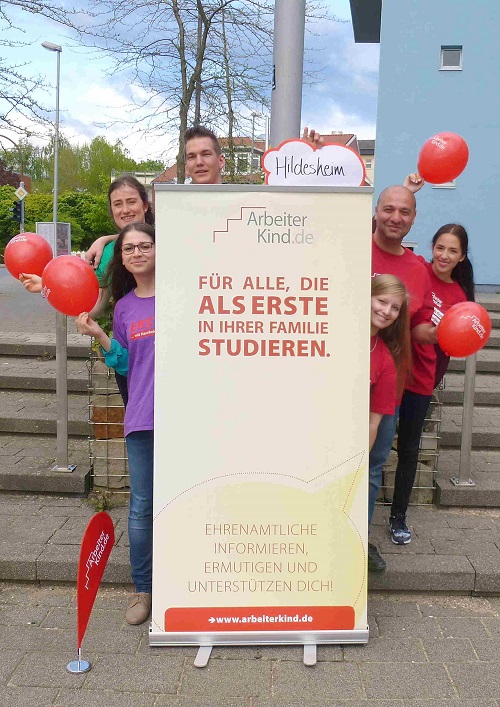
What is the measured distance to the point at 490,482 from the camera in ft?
14.2

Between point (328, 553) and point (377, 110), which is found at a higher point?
point (377, 110)

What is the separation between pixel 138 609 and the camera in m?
3.08

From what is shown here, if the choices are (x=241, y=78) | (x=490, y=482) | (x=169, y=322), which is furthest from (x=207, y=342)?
(x=241, y=78)

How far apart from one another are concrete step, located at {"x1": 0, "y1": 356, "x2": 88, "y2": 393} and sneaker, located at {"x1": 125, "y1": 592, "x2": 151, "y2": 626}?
101 inches

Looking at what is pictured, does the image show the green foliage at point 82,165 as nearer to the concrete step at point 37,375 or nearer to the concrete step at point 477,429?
the concrete step at point 37,375

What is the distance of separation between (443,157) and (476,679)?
2275mm

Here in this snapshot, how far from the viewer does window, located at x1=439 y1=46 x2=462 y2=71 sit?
41.3ft

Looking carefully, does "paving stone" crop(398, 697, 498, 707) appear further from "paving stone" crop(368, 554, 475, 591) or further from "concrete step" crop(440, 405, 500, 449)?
"concrete step" crop(440, 405, 500, 449)

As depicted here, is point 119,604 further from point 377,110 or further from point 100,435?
point 377,110

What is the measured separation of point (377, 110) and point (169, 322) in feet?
37.2

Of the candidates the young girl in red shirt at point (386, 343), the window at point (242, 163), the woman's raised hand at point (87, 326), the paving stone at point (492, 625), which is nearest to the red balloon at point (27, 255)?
the woman's raised hand at point (87, 326)

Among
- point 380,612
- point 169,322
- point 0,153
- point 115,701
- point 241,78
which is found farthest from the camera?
point 0,153

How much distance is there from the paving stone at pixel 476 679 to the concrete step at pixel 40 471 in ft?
7.88

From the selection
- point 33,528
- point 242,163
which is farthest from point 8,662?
point 242,163
